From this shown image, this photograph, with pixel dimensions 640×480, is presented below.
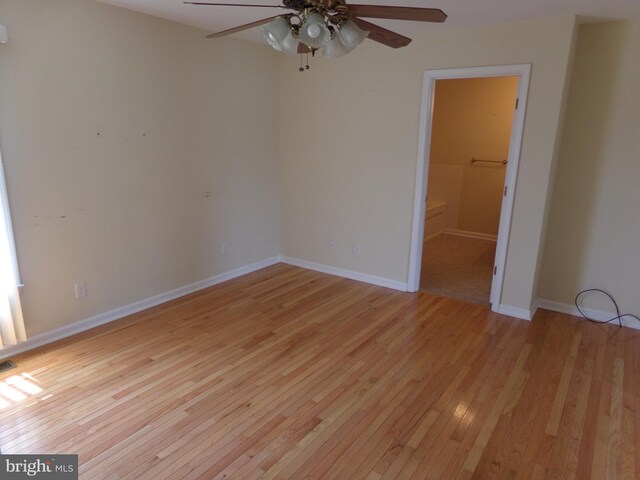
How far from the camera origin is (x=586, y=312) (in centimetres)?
356

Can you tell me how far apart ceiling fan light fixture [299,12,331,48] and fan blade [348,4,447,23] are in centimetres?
14

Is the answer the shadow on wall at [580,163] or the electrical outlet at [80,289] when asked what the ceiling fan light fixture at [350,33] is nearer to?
the shadow on wall at [580,163]

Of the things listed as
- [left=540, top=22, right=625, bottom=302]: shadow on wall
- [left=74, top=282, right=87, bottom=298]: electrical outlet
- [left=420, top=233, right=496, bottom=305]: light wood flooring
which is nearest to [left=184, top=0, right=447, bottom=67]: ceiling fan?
[left=540, top=22, right=625, bottom=302]: shadow on wall

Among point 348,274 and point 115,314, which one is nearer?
point 115,314

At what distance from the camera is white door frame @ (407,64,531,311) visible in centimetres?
322

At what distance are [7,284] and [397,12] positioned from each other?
2792 millimetres

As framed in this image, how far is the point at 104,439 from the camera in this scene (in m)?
2.03

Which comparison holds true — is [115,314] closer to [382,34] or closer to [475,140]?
[382,34]

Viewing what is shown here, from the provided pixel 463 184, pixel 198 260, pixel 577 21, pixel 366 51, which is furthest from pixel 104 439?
pixel 463 184

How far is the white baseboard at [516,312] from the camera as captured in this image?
3.49 meters

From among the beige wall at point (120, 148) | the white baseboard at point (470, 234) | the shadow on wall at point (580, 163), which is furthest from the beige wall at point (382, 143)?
the white baseboard at point (470, 234)

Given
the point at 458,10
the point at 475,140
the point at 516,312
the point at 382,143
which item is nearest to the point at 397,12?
the point at 458,10

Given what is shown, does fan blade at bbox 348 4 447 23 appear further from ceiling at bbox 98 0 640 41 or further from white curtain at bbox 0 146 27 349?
white curtain at bbox 0 146 27 349

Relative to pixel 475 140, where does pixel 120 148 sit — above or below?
below
